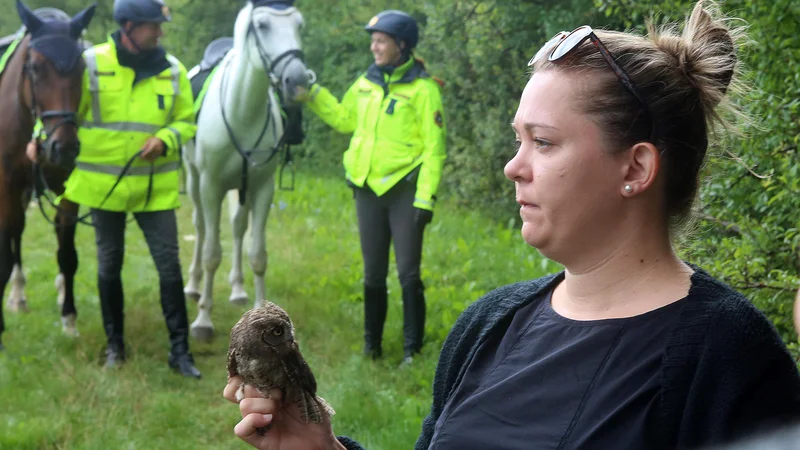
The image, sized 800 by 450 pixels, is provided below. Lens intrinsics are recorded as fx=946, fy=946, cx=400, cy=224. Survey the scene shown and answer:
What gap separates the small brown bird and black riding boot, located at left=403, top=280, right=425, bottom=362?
197 inches

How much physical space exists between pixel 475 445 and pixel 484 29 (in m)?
10.0

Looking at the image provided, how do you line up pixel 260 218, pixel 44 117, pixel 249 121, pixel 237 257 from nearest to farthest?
pixel 44 117 < pixel 249 121 < pixel 260 218 < pixel 237 257

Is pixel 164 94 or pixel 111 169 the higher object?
pixel 164 94

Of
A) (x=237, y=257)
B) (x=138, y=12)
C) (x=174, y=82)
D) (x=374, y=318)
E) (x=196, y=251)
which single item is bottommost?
(x=196, y=251)

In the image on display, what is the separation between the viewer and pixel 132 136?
670 centimetres

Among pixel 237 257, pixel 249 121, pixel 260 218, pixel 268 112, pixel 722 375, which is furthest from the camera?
pixel 237 257

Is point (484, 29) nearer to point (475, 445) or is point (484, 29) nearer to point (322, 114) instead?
point (322, 114)

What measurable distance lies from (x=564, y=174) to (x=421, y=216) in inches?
187

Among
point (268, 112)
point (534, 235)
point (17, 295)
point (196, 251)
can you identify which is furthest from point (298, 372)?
point (17, 295)

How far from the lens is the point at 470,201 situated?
13.0 metres

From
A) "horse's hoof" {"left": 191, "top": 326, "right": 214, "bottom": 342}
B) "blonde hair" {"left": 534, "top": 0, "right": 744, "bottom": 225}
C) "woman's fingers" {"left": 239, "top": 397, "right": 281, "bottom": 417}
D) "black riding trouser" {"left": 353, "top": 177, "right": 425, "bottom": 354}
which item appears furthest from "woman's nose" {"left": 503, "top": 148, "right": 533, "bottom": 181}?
"horse's hoof" {"left": 191, "top": 326, "right": 214, "bottom": 342}

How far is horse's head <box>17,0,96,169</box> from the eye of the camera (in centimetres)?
635

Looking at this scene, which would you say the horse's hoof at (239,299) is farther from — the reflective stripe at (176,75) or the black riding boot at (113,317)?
the reflective stripe at (176,75)

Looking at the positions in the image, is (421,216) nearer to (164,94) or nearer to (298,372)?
(164,94)
